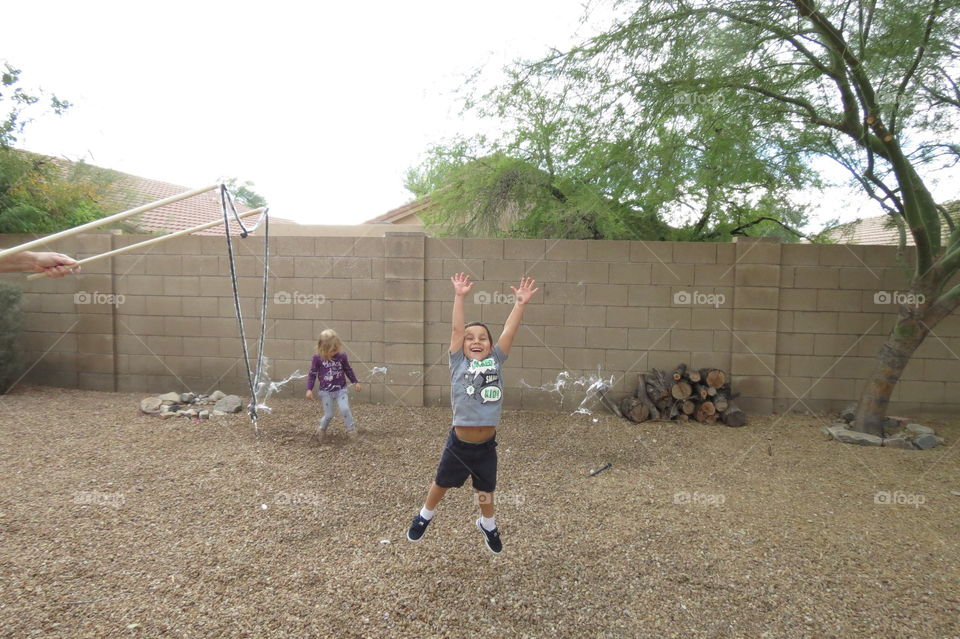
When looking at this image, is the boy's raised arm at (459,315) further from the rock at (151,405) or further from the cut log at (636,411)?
the rock at (151,405)

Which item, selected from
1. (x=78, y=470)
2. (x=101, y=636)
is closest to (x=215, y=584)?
(x=101, y=636)

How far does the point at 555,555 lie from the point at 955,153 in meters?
6.03

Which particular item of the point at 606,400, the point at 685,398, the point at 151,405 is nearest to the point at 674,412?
the point at 685,398

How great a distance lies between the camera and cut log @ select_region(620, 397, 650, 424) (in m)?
6.39

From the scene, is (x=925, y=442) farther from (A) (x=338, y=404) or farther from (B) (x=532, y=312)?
(A) (x=338, y=404)

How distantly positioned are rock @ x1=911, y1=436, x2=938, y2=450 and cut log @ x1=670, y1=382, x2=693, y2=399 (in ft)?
7.27

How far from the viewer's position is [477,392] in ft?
10.8

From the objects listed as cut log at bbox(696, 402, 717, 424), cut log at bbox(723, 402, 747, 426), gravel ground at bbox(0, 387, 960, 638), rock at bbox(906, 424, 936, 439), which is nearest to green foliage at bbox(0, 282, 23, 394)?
gravel ground at bbox(0, 387, 960, 638)

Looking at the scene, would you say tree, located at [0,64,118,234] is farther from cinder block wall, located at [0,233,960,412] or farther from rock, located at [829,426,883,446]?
rock, located at [829,426,883,446]

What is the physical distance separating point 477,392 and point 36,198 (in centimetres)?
870

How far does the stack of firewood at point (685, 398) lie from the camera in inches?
252

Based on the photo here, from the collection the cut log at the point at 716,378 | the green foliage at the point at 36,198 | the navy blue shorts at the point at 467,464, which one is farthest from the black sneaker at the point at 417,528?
the green foliage at the point at 36,198

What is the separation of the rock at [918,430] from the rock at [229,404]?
752cm

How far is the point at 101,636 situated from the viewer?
2570 millimetres
